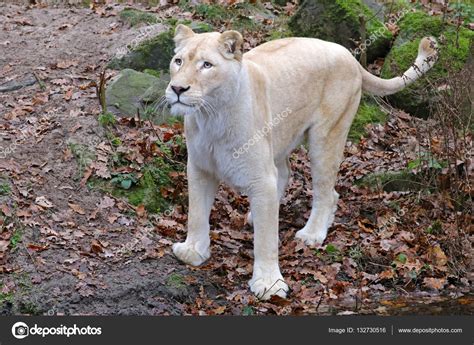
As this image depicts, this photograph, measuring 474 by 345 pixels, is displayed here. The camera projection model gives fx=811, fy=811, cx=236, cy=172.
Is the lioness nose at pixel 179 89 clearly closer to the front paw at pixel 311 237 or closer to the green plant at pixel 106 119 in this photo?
the front paw at pixel 311 237

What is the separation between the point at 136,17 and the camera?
11758 mm

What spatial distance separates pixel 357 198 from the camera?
870 centimetres

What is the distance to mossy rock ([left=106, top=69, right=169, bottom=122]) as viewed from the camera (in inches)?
360

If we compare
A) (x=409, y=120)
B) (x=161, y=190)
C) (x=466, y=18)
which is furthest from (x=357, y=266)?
(x=466, y=18)

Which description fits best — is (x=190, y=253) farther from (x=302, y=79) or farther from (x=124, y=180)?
(x=302, y=79)

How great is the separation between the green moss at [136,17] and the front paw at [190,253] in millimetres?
5132

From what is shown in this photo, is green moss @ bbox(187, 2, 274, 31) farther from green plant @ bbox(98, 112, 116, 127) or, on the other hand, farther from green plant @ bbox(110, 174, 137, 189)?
green plant @ bbox(110, 174, 137, 189)

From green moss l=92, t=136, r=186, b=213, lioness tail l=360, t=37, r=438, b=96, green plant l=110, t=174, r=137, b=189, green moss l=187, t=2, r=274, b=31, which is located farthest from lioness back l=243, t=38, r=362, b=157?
green moss l=187, t=2, r=274, b=31

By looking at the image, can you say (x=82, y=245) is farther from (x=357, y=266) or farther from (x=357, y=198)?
(x=357, y=198)

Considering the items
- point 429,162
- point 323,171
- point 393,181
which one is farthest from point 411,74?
point 323,171

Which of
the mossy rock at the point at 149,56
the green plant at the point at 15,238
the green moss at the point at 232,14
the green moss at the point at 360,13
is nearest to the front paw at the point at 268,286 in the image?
the green plant at the point at 15,238

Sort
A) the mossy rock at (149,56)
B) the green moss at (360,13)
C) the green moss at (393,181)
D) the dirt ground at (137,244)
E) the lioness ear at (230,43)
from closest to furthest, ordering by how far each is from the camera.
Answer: the lioness ear at (230,43) → the dirt ground at (137,244) → the green moss at (393,181) → the mossy rock at (149,56) → the green moss at (360,13)

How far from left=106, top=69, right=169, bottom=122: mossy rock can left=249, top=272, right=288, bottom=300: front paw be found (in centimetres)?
288

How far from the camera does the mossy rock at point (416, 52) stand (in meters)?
10.4
